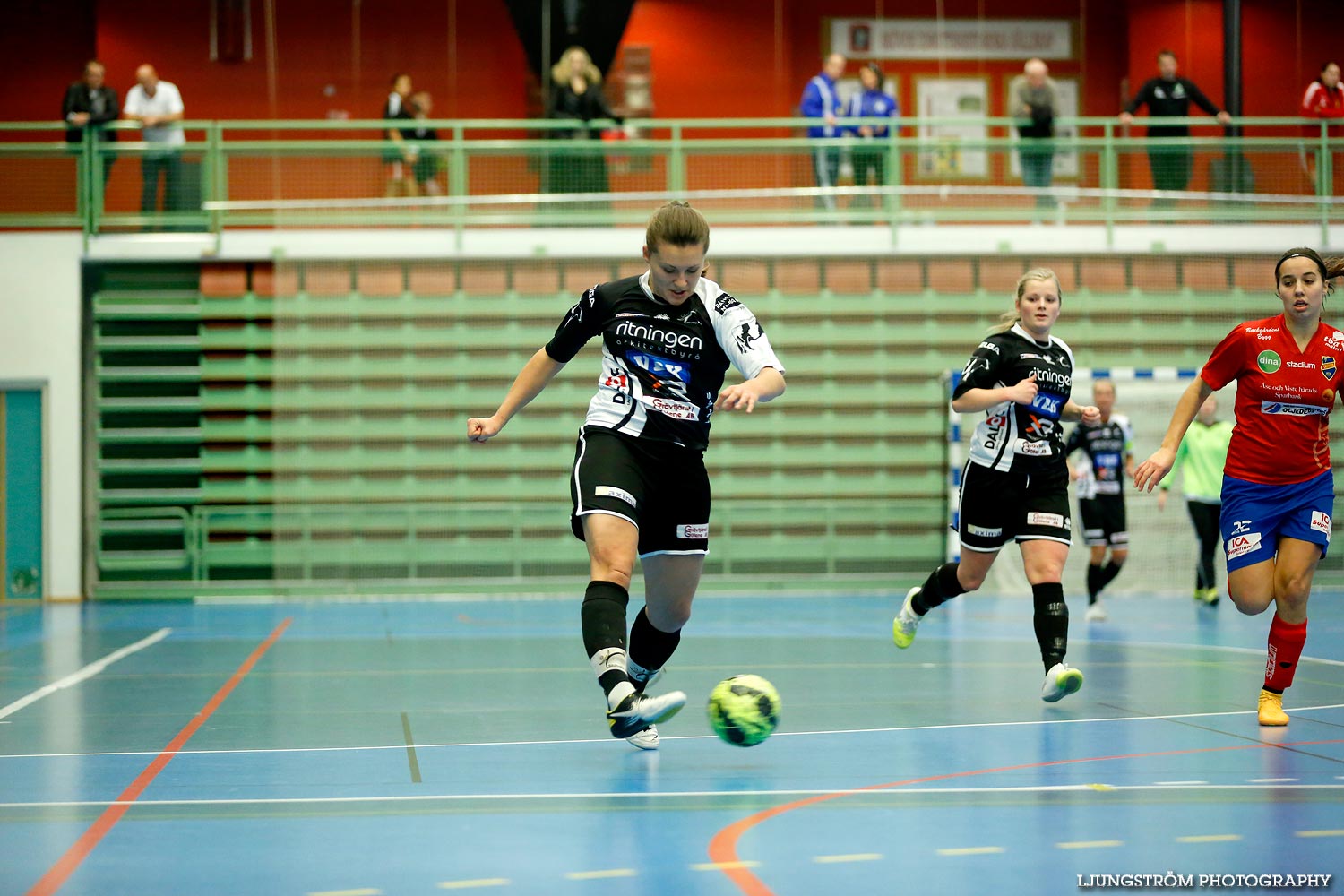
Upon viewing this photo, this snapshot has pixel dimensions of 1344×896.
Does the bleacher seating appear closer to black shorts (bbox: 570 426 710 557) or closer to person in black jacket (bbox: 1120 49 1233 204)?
person in black jacket (bbox: 1120 49 1233 204)

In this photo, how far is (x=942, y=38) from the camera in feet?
70.7

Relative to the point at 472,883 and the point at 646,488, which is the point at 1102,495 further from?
the point at 472,883

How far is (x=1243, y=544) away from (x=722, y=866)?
3821 mm

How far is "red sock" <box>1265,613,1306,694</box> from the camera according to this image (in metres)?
6.88

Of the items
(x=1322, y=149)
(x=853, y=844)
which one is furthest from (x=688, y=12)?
(x=853, y=844)

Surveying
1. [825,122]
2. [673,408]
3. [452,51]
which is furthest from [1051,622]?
[452,51]

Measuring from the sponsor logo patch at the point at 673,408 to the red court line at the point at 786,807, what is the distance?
1.65m

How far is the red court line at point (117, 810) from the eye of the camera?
4.11 m

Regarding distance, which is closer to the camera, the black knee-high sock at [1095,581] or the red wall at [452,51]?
the black knee-high sock at [1095,581]

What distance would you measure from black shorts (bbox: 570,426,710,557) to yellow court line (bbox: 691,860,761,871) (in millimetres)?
1812

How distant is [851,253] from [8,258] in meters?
10.2

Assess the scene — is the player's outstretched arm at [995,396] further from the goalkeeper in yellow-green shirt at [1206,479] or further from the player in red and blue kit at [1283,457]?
the goalkeeper in yellow-green shirt at [1206,479]

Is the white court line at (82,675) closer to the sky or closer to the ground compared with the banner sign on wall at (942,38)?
closer to the ground

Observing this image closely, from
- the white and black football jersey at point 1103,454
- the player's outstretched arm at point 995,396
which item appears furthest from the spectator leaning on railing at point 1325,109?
the player's outstretched arm at point 995,396
